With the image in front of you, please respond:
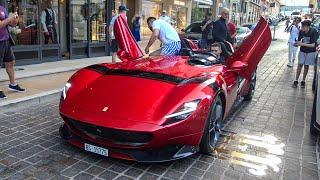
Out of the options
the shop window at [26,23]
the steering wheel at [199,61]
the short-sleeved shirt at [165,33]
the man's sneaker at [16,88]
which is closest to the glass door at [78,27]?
the shop window at [26,23]

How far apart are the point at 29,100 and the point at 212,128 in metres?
3.36

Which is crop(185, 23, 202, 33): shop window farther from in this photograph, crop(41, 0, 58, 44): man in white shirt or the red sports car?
the red sports car

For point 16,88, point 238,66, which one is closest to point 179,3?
point 16,88

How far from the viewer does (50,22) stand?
10.8 meters

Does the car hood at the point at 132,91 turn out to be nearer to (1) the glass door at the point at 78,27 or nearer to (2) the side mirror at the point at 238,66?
(2) the side mirror at the point at 238,66

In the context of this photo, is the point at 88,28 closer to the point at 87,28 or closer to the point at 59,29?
the point at 87,28

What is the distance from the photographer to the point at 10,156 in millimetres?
3986

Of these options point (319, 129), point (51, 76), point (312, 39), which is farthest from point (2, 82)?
point (312, 39)

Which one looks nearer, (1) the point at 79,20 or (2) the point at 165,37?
(2) the point at 165,37

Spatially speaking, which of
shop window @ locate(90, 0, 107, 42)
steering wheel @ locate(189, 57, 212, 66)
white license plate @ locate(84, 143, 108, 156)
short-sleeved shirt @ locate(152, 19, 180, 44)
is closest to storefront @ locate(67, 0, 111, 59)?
shop window @ locate(90, 0, 107, 42)

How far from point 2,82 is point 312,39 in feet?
23.1

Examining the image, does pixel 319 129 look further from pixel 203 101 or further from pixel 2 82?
pixel 2 82

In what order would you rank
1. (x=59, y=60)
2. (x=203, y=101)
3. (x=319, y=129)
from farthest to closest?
1. (x=59, y=60)
2. (x=319, y=129)
3. (x=203, y=101)

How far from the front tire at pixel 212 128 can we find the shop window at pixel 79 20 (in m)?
8.05
